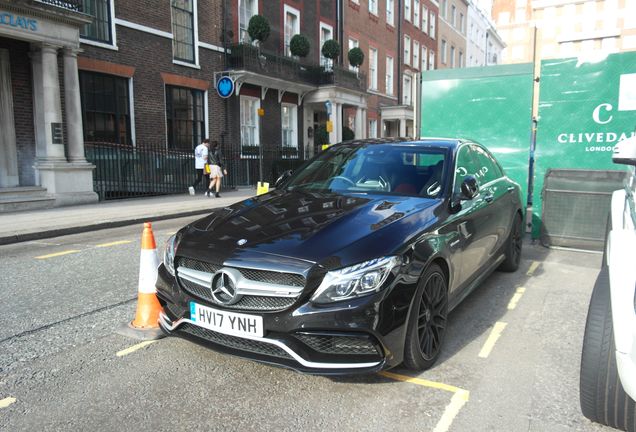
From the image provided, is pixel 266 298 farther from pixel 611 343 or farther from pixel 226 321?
pixel 611 343

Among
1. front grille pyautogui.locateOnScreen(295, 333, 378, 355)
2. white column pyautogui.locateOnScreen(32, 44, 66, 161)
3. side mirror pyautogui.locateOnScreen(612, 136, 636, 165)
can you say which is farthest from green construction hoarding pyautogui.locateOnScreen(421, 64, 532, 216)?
white column pyautogui.locateOnScreen(32, 44, 66, 161)

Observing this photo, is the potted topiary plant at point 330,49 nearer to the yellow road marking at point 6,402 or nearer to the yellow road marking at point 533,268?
the yellow road marking at point 533,268

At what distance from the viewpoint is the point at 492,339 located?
151 inches

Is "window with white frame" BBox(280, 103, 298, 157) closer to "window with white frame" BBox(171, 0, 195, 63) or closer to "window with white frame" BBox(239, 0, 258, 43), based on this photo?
"window with white frame" BBox(239, 0, 258, 43)

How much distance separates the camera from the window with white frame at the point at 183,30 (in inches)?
667

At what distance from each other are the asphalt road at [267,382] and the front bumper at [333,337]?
306mm

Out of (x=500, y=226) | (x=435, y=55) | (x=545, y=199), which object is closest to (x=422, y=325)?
(x=500, y=226)

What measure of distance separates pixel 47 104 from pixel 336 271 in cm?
1204

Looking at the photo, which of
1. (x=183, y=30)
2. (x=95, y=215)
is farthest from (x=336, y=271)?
(x=183, y=30)

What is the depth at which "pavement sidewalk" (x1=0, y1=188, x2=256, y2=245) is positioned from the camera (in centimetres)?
886

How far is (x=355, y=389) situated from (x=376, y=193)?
161cm

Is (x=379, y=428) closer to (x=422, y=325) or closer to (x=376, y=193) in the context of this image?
(x=422, y=325)

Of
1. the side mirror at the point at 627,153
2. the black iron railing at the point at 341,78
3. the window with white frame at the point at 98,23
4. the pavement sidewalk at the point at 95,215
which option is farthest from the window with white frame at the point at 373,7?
the side mirror at the point at 627,153

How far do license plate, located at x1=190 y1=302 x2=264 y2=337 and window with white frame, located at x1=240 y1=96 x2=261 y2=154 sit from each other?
17.3 meters
